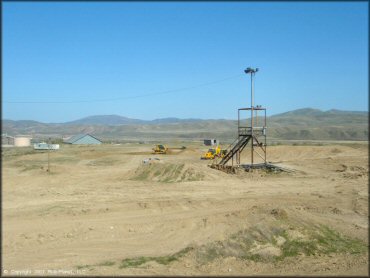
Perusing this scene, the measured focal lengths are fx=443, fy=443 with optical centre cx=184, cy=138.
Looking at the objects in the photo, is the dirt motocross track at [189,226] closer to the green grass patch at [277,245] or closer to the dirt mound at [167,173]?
the green grass patch at [277,245]

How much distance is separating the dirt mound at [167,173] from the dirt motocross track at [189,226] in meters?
0.27

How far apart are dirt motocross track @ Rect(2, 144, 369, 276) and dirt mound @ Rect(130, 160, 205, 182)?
0.27 m

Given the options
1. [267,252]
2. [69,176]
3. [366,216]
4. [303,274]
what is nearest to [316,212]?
[366,216]

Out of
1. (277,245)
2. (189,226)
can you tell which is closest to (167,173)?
(189,226)

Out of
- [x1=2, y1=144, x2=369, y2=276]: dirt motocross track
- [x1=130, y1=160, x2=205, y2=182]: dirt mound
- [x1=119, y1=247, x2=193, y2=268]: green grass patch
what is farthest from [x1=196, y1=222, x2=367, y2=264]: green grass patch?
[x1=130, y1=160, x2=205, y2=182]: dirt mound

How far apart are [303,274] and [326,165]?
26.2 meters

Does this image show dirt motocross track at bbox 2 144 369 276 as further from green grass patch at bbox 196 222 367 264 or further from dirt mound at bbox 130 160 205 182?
dirt mound at bbox 130 160 205 182

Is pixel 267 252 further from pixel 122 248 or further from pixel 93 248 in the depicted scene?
pixel 93 248

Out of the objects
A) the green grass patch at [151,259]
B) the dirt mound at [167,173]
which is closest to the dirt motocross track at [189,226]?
the green grass patch at [151,259]

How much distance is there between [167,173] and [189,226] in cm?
1472

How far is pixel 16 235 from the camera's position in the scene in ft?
51.3

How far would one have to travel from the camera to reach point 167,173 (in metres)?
31.2

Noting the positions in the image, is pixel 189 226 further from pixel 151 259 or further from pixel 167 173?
pixel 167 173

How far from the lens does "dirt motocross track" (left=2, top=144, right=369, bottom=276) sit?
12.1m
